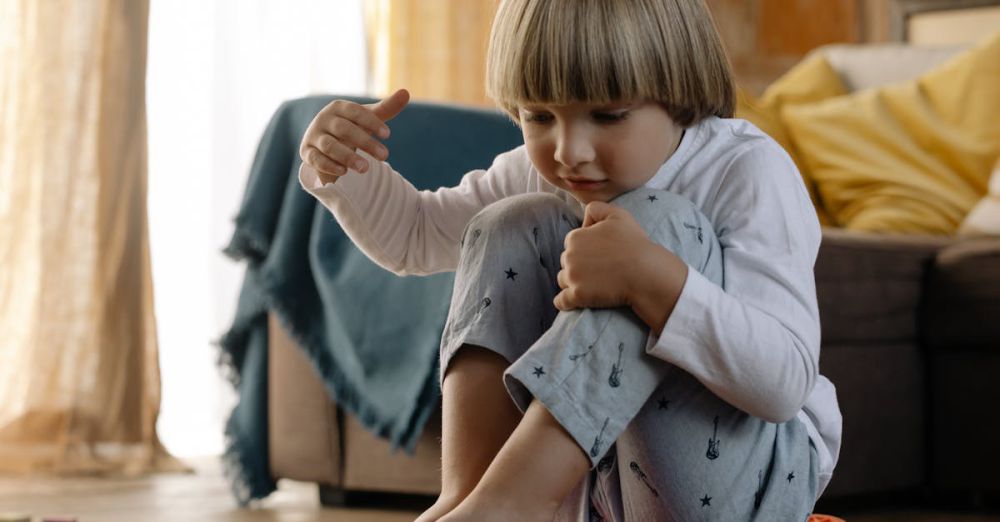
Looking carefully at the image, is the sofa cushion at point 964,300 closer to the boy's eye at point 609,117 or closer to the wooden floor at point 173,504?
the wooden floor at point 173,504

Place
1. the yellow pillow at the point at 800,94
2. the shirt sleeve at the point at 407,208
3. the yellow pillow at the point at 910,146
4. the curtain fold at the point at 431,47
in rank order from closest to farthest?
the shirt sleeve at the point at 407,208
the yellow pillow at the point at 910,146
the yellow pillow at the point at 800,94
the curtain fold at the point at 431,47

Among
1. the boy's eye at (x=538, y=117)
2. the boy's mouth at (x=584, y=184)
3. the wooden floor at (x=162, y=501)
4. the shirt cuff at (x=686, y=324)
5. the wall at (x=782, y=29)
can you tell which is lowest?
the wooden floor at (x=162, y=501)

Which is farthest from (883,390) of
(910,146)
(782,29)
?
(782,29)

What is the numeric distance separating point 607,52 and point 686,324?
0.22 metres

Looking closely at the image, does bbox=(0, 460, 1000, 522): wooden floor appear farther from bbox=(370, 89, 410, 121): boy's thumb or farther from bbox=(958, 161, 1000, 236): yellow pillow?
bbox=(370, 89, 410, 121): boy's thumb

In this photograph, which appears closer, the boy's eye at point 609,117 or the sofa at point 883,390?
the boy's eye at point 609,117

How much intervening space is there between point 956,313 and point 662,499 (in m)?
1.18

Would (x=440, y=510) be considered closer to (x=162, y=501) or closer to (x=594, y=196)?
(x=594, y=196)

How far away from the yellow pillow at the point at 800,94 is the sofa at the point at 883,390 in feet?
1.66

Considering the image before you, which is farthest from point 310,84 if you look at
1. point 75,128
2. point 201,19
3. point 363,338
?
point 363,338

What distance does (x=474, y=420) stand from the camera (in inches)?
40.4

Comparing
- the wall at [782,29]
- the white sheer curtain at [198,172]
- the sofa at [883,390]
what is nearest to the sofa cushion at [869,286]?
the sofa at [883,390]

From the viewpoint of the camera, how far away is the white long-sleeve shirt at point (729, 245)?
946mm

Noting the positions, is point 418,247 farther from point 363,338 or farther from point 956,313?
point 956,313
